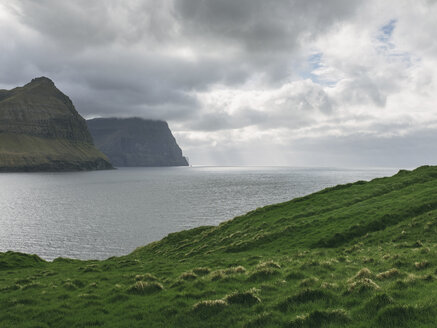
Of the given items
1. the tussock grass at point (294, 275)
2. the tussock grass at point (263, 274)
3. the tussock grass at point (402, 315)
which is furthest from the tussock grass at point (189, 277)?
the tussock grass at point (402, 315)

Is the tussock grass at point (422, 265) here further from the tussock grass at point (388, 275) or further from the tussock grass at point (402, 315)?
the tussock grass at point (402, 315)

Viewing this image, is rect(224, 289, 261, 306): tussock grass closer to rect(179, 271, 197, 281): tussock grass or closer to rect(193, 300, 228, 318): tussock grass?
rect(193, 300, 228, 318): tussock grass

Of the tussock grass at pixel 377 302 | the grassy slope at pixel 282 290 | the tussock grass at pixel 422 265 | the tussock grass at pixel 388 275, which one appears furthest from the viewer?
the tussock grass at pixel 422 265

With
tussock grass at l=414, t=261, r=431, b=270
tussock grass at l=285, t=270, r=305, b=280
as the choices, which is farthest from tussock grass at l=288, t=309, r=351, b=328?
tussock grass at l=414, t=261, r=431, b=270

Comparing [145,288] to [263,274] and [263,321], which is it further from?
[263,321]

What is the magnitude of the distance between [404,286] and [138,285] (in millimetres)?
12771

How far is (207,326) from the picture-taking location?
10.1 meters

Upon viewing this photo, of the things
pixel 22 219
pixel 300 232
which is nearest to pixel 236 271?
pixel 300 232

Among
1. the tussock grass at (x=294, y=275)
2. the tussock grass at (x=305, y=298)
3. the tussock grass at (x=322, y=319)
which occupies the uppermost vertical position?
the tussock grass at (x=322, y=319)

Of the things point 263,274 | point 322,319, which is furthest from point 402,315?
point 263,274

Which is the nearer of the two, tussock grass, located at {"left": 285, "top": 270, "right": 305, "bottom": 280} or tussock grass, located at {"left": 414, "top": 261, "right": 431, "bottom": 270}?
tussock grass, located at {"left": 414, "top": 261, "right": 431, "bottom": 270}

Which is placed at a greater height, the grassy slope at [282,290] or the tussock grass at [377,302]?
the tussock grass at [377,302]

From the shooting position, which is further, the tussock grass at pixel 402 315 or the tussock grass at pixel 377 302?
the tussock grass at pixel 377 302

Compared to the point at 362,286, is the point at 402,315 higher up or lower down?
higher up
